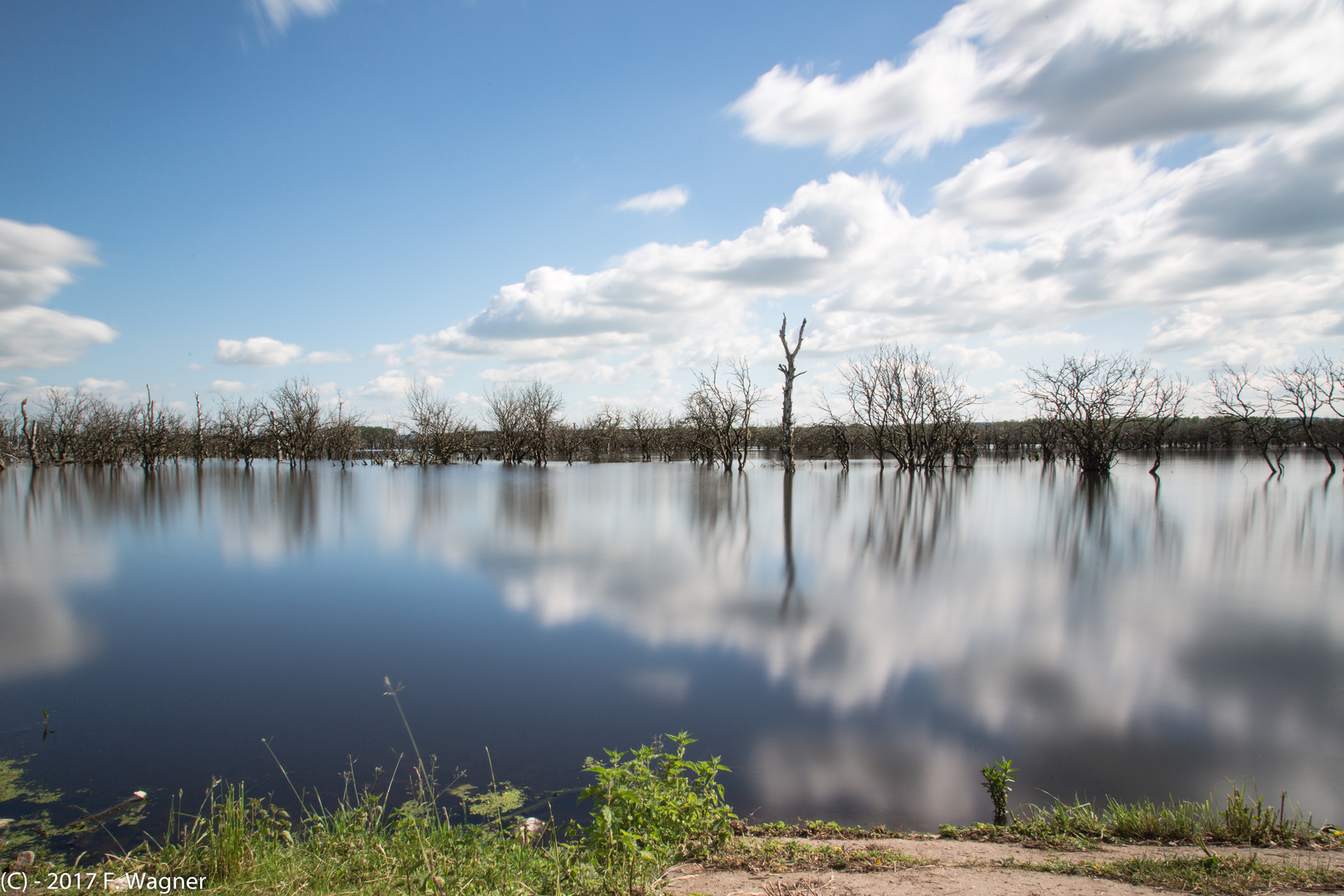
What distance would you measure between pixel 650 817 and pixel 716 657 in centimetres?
270

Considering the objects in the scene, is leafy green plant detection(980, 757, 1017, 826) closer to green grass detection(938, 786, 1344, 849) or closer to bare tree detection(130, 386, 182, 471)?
green grass detection(938, 786, 1344, 849)

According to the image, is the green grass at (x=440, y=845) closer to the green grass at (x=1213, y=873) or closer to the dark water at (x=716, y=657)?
the dark water at (x=716, y=657)

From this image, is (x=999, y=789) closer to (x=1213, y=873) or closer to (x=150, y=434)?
(x=1213, y=873)

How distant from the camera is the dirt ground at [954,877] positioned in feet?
→ 8.16

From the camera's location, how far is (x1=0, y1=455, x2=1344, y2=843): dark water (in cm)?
374

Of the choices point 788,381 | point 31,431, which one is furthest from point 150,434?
point 788,381

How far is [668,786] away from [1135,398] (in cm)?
3432

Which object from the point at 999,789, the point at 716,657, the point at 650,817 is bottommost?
the point at 716,657

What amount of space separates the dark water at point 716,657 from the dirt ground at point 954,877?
16.9 inches

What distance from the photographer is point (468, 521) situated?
14273 millimetres

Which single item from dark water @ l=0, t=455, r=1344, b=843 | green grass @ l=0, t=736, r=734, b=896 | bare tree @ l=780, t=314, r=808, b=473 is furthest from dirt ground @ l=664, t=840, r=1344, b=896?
bare tree @ l=780, t=314, r=808, b=473

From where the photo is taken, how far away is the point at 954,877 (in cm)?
259

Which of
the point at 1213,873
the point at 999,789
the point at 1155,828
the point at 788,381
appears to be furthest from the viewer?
the point at 788,381

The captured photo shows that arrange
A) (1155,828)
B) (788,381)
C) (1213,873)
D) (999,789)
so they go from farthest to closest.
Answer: (788,381)
(999,789)
(1155,828)
(1213,873)
